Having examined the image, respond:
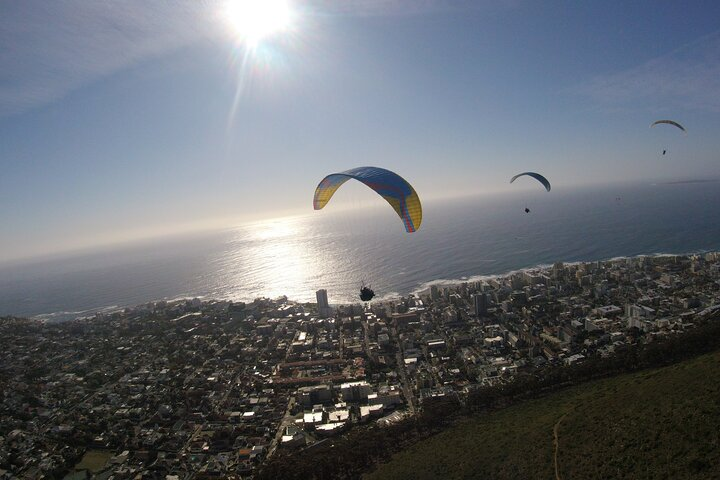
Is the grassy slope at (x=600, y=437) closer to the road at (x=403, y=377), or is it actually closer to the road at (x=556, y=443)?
the road at (x=556, y=443)

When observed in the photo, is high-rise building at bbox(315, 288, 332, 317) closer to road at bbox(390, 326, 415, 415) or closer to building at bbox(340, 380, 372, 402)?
road at bbox(390, 326, 415, 415)

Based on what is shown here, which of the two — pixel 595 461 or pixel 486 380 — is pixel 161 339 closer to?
pixel 486 380

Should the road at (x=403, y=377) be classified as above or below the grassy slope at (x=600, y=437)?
below

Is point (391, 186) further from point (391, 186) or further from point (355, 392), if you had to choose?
point (355, 392)

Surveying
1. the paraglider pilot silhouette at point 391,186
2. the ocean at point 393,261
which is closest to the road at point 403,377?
the paraglider pilot silhouette at point 391,186

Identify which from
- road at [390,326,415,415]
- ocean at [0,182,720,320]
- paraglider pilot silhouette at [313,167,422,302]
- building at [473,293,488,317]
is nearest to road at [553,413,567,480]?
road at [390,326,415,415]

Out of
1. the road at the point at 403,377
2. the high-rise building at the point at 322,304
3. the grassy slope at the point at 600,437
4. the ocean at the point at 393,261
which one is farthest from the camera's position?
the ocean at the point at 393,261

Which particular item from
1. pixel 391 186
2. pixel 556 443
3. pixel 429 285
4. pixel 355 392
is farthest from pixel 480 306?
pixel 391 186
